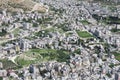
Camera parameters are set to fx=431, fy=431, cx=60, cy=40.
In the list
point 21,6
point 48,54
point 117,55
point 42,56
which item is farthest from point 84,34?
point 21,6

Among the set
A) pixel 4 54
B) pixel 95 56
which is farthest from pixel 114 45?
pixel 4 54

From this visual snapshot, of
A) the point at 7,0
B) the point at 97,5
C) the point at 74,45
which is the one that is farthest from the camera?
the point at 97,5

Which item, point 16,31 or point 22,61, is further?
point 16,31

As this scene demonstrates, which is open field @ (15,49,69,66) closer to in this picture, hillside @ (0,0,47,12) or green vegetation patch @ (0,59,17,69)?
green vegetation patch @ (0,59,17,69)

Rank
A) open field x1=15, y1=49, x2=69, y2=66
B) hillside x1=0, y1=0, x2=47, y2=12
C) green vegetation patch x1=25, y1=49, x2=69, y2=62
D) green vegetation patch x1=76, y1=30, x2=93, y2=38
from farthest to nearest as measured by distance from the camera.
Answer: hillside x1=0, y1=0, x2=47, y2=12, green vegetation patch x1=76, y1=30, x2=93, y2=38, green vegetation patch x1=25, y1=49, x2=69, y2=62, open field x1=15, y1=49, x2=69, y2=66

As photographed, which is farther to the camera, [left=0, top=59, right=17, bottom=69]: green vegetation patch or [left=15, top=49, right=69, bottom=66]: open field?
[left=15, top=49, right=69, bottom=66]: open field

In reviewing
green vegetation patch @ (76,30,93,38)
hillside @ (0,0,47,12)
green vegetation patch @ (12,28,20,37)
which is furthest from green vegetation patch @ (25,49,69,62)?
hillside @ (0,0,47,12)

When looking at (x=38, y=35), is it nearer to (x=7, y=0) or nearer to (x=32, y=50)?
(x=32, y=50)

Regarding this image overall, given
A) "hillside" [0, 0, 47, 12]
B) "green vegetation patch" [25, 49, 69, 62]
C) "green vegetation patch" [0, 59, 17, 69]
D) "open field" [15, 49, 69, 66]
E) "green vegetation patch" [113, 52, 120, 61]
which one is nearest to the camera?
"green vegetation patch" [0, 59, 17, 69]

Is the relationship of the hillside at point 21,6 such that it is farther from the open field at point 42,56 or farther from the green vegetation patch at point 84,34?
the open field at point 42,56

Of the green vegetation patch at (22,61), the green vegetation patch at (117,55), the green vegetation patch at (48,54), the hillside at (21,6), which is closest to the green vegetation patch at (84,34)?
the green vegetation patch at (117,55)

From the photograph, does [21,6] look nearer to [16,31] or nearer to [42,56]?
[16,31]
